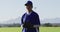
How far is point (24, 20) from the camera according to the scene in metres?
7.42

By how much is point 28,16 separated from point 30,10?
175 mm

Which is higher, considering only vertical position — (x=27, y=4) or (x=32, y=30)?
(x=27, y=4)

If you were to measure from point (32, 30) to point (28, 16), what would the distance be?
1.28ft

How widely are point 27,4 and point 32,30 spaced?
0.71 metres

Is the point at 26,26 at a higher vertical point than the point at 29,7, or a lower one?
lower

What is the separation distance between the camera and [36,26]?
24.2ft

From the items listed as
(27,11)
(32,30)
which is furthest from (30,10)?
(32,30)

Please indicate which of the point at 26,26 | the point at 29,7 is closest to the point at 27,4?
the point at 29,7

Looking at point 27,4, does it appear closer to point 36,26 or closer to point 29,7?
point 29,7

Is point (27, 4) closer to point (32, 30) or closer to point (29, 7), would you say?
point (29, 7)

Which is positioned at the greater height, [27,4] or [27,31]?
[27,4]

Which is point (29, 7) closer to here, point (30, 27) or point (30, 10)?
point (30, 10)

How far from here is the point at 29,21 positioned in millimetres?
7348

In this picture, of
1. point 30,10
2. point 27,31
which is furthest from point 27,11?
point 27,31
